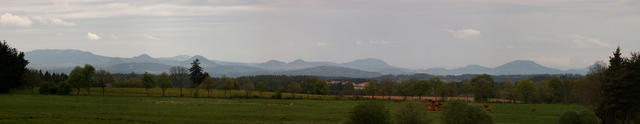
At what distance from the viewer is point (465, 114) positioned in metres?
33.4

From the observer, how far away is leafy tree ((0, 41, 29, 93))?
78.8 meters

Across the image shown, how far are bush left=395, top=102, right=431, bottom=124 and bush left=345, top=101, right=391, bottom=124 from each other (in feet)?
4.03

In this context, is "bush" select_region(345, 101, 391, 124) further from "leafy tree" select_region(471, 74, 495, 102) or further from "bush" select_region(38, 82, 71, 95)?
"leafy tree" select_region(471, 74, 495, 102)

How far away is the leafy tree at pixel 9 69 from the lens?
78750mm

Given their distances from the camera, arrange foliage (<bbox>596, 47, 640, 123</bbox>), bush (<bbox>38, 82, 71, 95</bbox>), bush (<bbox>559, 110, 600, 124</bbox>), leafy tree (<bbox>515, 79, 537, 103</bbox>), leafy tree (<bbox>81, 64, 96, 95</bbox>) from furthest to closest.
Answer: leafy tree (<bbox>515, 79, 537, 103</bbox>)
leafy tree (<bbox>81, 64, 96, 95</bbox>)
bush (<bbox>38, 82, 71, 95</bbox>)
foliage (<bbox>596, 47, 640, 123</bbox>)
bush (<bbox>559, 110, 600, 124</bbox>)

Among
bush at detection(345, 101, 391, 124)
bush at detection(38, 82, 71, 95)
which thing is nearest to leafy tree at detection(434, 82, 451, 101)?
bush at detection(345, 101, 391, 124)

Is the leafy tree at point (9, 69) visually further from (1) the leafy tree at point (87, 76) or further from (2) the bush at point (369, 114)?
(2) the bush at point (369, 114)

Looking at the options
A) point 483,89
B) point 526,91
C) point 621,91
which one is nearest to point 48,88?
point 621,91

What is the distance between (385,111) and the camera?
35.0 meters

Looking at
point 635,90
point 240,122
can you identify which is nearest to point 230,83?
point 240,122

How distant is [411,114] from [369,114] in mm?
3171

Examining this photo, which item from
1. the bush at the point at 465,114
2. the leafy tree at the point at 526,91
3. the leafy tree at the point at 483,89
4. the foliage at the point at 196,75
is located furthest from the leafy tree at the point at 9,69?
the leafy tree at the point at 526,91

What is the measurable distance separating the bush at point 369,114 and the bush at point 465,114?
4.95 meters

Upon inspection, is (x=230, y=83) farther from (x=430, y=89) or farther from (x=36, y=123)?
(x=36, y=123)
